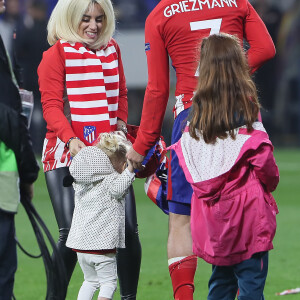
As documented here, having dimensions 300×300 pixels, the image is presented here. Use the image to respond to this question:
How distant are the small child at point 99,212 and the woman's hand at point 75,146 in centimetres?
15

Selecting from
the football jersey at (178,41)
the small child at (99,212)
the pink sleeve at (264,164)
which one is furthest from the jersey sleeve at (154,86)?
the pink sleeve at (264,164)

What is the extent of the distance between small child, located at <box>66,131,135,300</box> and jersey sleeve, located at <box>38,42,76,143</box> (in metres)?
0.43

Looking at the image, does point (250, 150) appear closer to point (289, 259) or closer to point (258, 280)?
point (258, 280)

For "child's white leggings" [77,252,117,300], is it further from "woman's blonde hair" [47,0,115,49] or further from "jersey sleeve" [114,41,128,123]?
"woman's blonde hair" [47,0,115,49]

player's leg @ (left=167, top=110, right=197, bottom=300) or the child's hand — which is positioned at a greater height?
the child's hand

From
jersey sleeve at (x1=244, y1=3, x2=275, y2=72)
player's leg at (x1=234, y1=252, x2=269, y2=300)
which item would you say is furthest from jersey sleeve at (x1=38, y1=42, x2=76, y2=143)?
player's leg at (x1=234, y1=252, x2=269, y2=300)

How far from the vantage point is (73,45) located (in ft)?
19.6

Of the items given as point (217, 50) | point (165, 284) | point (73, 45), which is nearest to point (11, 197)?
point (217, 50)

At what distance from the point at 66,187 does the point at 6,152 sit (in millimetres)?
1566

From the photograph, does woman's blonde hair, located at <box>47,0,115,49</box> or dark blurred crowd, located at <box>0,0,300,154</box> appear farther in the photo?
dark blurred crowd, located at <box>0,0,300,154</box>

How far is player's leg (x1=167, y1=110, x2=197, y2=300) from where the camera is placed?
18.7 ft

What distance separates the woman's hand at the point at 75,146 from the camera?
568 cm

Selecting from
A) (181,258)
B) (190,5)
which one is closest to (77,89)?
(190,5)

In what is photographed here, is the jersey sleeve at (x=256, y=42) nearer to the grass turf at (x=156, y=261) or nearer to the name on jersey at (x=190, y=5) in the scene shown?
the name on jersey at (x=190, y=5)
